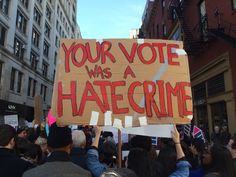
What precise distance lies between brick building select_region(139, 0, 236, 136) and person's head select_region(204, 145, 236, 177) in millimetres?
10153

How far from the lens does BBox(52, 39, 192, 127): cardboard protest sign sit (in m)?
3.44

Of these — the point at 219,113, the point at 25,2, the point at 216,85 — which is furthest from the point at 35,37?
the point at 219,113

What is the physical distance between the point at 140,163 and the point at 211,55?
13.7m

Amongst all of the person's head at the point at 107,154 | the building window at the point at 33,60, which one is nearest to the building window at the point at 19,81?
the building window at the point at 33,60

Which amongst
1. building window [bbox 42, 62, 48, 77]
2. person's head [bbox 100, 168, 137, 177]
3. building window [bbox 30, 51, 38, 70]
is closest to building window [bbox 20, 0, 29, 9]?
building window [bbox 30, 51, 38, 70]

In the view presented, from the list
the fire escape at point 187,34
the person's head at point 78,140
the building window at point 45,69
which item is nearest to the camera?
the person's head at point 78,140

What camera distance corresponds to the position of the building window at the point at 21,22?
3215cm

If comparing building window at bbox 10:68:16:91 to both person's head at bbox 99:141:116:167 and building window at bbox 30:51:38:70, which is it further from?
person's head at bbox 99:141:116:167

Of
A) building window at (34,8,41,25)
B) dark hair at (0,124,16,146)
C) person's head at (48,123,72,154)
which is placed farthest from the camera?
building window at (34,8,41,25)

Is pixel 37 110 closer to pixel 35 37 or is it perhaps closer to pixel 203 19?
pixel 203 19

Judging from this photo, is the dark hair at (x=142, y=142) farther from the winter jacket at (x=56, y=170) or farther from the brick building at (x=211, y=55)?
the brick building at (x=211, y=55)

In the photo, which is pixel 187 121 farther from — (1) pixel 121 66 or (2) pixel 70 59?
(2) pixel 70 59

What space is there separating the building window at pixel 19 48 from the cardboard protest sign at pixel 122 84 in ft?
97.9

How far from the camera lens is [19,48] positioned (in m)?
32.6
